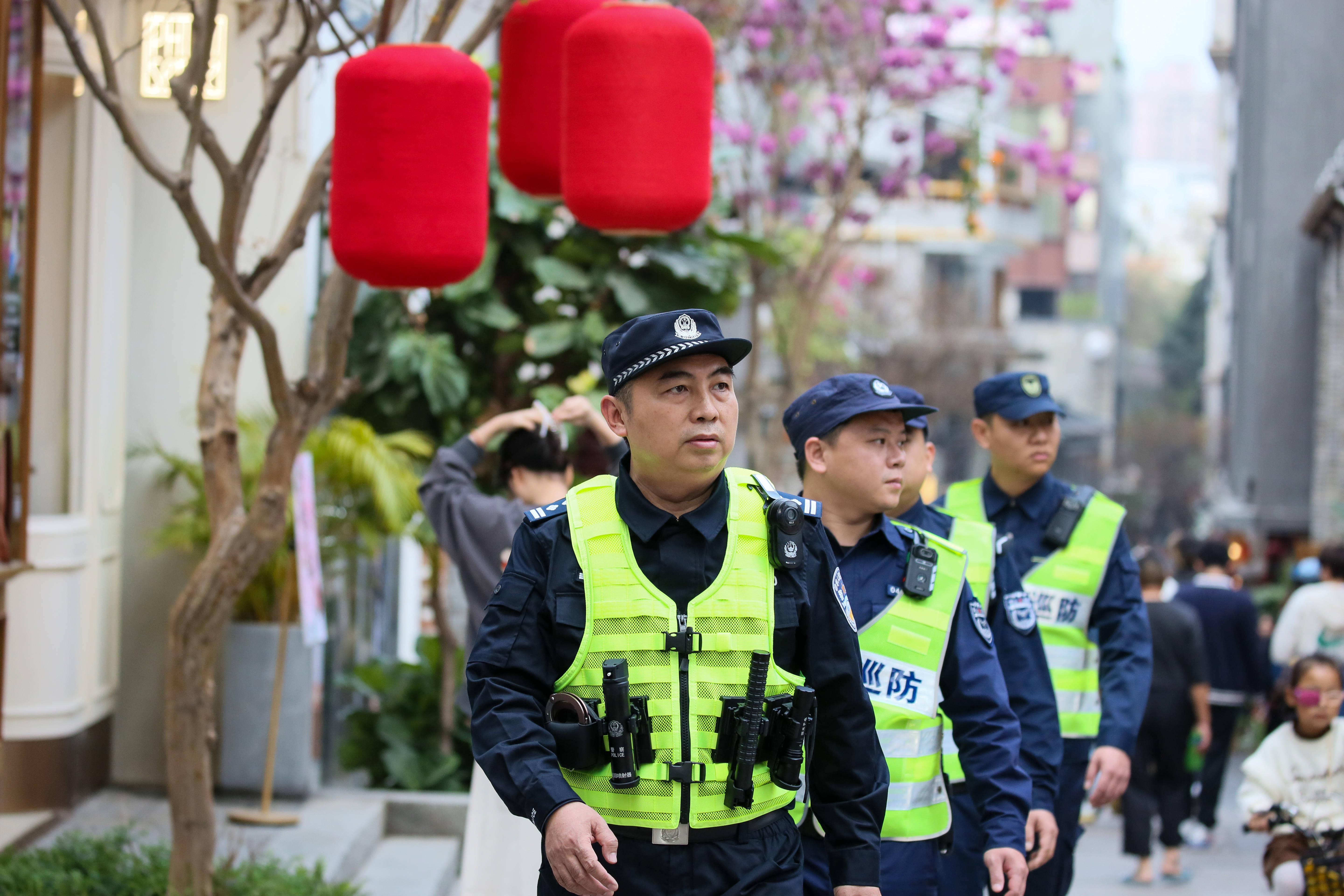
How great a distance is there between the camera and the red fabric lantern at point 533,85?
499 cm

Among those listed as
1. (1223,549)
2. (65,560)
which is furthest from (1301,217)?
(65,560)

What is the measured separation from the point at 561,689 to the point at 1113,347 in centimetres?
5098

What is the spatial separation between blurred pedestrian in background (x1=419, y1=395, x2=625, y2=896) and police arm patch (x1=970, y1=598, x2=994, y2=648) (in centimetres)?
175

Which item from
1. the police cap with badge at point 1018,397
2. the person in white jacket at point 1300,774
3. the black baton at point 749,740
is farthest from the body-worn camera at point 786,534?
the person in white jacket at point 1300,774

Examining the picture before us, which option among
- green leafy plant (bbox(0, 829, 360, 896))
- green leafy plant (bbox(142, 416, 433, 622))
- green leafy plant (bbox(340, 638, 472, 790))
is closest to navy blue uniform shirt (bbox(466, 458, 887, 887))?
green leafy plant (bbox(0, 829, 360, 896))

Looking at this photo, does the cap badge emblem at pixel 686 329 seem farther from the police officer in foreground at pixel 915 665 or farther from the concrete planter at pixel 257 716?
Result: the concrete planter at pixel 257 716

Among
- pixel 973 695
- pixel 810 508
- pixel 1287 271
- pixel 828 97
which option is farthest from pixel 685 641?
pixel 1287 271

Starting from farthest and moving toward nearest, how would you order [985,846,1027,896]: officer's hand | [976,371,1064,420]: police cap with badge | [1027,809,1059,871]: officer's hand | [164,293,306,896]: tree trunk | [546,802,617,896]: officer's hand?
1. [976,371,1064,420]: police cap with badge
2. [164,293,306,896]: tree trunk
3. [1027,809,1059,871]: officer's hand
4. [985,846,1027,896]: officer's hand
5. [546,802,617,896]: officer's hand

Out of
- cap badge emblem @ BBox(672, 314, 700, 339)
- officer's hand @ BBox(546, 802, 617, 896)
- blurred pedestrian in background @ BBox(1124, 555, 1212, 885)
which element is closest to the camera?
officer's hand @ BBox(546, 802, 617, 896)

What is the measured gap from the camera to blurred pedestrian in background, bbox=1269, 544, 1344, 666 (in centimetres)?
962

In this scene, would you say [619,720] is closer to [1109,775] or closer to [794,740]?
Result: [794,740]

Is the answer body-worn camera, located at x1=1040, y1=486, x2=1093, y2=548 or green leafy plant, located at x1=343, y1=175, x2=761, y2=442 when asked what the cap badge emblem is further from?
green leafy plant, located at x1=343, y1=175, x2=761, y2=442

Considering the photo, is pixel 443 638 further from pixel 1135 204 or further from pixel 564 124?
pixel 1135 204

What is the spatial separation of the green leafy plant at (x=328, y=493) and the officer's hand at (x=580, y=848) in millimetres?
5124
